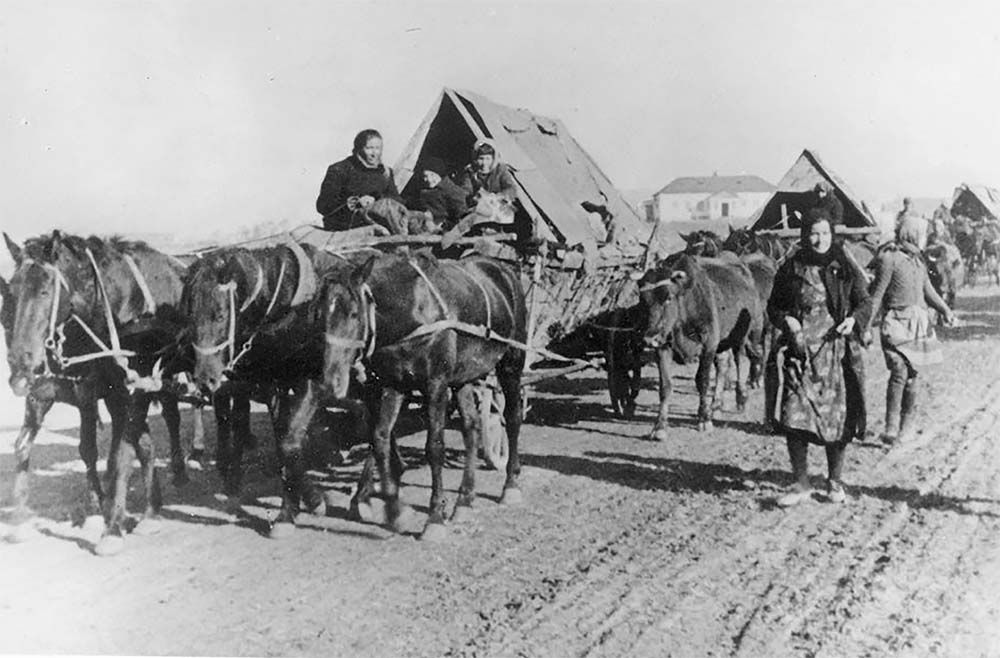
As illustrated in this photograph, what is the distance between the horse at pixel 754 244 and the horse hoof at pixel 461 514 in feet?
25.4

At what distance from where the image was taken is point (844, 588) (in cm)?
537

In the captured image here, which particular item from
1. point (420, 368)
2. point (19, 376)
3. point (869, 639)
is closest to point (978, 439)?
point (869, 639)

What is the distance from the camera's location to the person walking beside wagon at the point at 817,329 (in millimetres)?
6719

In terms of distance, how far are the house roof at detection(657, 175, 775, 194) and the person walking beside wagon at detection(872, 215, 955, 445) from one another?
81.3m

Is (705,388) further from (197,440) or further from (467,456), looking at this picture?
(197,440)

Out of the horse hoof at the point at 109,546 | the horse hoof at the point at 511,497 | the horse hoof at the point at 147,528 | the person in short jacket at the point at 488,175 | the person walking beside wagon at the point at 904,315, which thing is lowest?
the horse hoof at the point at 511,497

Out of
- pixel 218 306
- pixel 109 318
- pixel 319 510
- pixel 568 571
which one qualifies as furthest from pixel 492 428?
pixel 109 318

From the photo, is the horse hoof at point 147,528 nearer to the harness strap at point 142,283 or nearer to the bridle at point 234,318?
the bridle at point 234,318

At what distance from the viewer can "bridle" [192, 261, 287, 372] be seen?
5.74m

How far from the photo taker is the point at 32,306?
5.60 metres

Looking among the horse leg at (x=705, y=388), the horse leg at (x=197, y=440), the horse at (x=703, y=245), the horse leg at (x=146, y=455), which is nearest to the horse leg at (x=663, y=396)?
the horse leg at (x=705, y=388)

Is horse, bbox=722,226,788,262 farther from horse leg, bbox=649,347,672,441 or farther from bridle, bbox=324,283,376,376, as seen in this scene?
bridle, bbox=324,283,376,376

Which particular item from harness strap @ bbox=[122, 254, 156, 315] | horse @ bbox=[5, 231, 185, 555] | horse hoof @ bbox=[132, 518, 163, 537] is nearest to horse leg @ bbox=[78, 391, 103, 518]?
horse @ bbox=[5, 231, 185, 555]

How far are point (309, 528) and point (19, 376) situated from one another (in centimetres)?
234
